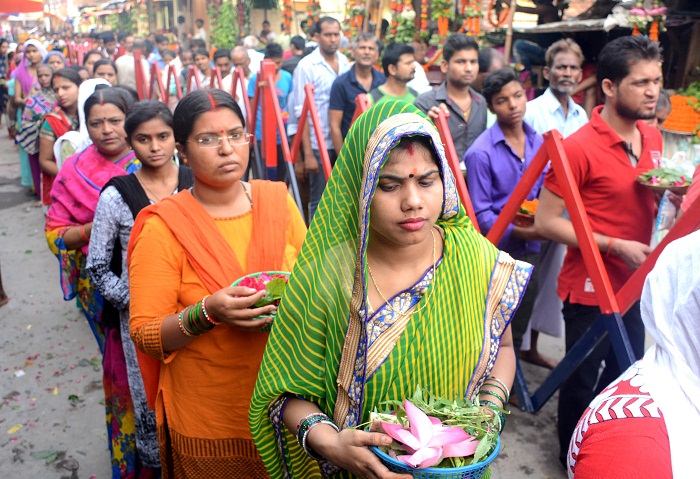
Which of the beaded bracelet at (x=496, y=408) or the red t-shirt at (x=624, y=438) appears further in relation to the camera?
the beaded bracelet at (x=496, y=408)

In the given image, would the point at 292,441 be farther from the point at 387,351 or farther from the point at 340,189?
the point at 340,189

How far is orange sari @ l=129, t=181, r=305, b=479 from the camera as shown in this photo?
2.01 meters

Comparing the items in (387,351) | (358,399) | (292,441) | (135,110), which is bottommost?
(292,441)

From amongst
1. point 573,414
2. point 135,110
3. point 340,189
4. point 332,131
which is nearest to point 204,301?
point 340,189

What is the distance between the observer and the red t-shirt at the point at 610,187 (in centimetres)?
286

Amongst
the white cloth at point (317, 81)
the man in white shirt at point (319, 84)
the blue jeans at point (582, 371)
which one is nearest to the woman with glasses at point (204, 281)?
the blue jeans at point (582, 371)

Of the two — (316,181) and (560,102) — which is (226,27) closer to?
(316,181)

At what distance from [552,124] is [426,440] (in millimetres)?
3483

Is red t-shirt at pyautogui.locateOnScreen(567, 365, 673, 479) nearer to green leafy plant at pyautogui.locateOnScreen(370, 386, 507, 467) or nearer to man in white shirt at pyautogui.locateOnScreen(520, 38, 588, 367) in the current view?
green leafy plant at pyautogui.locateOnScreen(370, 386, 507, 467)

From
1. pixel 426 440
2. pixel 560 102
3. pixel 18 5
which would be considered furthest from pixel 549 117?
pixel 18 5

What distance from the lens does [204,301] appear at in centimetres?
189

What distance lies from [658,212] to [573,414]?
3.31 feet

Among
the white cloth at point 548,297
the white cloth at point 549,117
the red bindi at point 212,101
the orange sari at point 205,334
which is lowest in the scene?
the white cloth at point 548,297

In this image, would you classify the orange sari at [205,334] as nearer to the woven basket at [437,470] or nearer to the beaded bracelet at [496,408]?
the beaded bracelet at [496,408]
